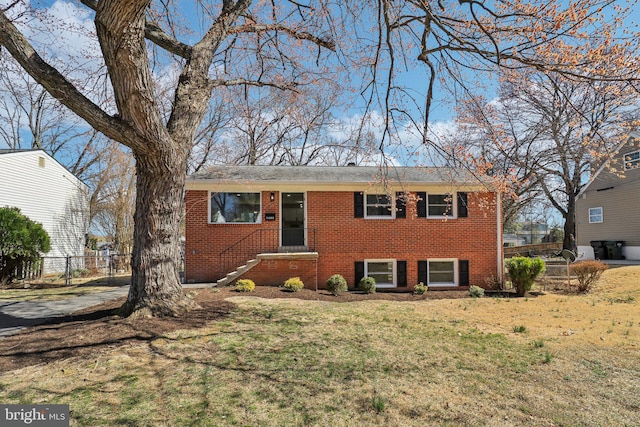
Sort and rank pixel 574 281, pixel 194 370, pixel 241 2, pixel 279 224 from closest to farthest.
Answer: pixel 194 370, pixel 241 2, pixel 279 224, pixel 574 281

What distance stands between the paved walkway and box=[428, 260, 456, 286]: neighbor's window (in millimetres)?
9893

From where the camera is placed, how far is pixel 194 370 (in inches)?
161

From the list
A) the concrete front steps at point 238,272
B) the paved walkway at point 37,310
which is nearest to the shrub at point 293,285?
the concrete front steps at point 238,272

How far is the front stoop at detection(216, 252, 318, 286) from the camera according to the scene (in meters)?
10.6

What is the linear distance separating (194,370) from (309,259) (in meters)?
7.31

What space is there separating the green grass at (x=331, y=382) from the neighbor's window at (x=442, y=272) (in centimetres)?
659

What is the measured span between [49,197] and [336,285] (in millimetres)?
15851

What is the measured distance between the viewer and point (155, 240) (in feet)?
20.1

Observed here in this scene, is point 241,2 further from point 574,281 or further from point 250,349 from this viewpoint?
point 574,281

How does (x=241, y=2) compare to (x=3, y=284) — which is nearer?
(x=241, y=2)

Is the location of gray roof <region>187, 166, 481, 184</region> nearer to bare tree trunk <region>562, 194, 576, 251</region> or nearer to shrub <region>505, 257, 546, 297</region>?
shrub <region>505, 257, 546, 297</region>

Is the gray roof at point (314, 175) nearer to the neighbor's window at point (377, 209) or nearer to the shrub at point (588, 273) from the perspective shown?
the neighbor's window at point (377, 209)

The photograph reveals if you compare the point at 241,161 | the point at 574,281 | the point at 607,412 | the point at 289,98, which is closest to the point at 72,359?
the point at 607,412

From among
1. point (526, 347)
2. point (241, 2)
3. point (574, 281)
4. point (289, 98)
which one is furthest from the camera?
point (574, 281)
